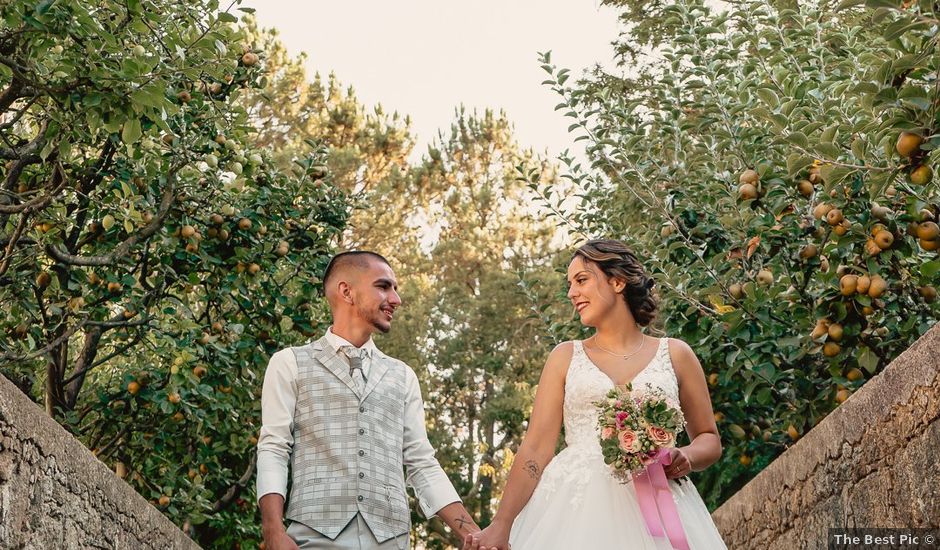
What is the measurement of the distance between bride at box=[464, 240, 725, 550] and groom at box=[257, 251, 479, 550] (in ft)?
1.08

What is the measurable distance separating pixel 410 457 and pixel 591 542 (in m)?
0.85

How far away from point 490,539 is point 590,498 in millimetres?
464

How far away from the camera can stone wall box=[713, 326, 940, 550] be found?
12.2 ft

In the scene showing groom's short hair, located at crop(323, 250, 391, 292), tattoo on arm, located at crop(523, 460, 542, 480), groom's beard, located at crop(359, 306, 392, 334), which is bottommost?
tattoo on arm, located at crop(523, 460, 542, 480)

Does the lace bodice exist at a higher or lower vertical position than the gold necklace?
lower

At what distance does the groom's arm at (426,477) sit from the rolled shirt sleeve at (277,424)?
0.54m

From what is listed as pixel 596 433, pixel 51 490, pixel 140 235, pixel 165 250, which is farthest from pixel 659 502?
pixel 165 250

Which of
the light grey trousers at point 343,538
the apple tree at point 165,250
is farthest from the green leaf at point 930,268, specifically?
the apple tree at point 165,250

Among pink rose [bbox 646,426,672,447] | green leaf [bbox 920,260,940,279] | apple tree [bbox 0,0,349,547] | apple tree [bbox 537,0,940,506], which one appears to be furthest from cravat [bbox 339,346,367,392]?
green leaf [bbox 920,260,940,279]

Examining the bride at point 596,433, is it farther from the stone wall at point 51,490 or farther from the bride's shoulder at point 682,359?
the stone wall at point 51,490

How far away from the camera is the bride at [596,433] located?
14.4 feet

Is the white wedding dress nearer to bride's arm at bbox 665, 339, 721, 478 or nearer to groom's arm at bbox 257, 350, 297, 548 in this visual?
bride's arm at bbox 665, 339, 721, 478

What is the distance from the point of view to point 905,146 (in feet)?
12.0

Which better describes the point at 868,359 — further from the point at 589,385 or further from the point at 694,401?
the point at 589,385
